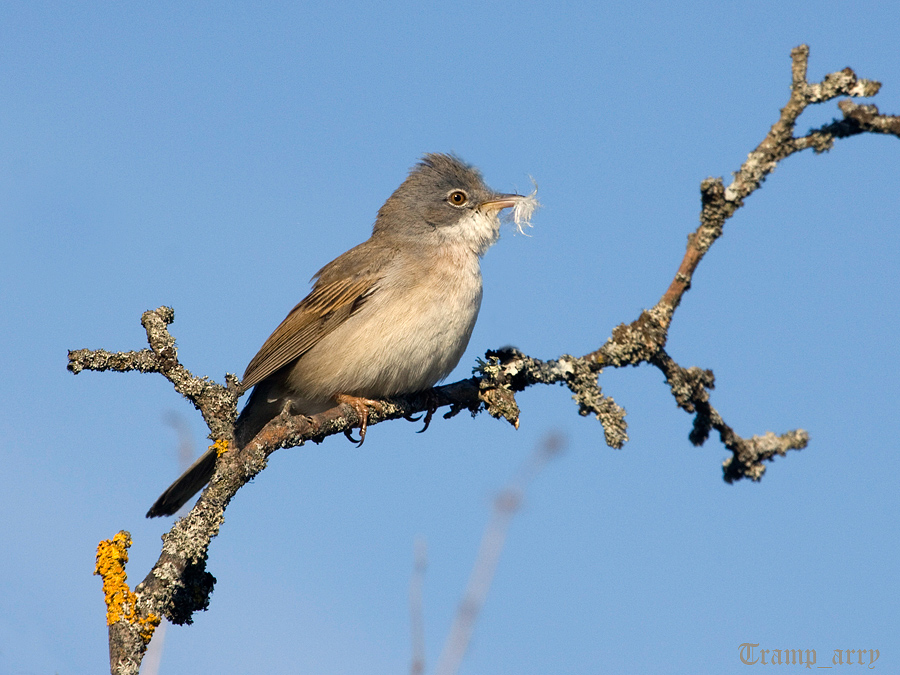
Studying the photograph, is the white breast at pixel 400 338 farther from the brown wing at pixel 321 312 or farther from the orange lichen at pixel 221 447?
the orange lichen at pixel 221 447

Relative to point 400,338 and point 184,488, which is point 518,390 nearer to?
point 400,338

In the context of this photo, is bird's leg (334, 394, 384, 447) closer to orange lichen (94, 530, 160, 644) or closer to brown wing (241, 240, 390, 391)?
brown wing (241, 240, 390, 391)

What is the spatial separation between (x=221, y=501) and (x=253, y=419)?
2457 mm

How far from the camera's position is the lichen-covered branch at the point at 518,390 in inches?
140

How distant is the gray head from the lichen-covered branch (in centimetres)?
217

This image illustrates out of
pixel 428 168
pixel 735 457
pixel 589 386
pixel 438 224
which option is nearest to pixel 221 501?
pixel 589 386

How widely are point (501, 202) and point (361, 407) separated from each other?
2.23 m

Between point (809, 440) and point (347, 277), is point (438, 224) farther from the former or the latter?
point (809, 440)

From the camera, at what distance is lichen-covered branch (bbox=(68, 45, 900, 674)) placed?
3557mm

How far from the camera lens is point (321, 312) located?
664cm

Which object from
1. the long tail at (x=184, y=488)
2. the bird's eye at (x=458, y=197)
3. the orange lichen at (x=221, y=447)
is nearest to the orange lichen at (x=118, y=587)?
the orange lichen at (x=221, y=447)

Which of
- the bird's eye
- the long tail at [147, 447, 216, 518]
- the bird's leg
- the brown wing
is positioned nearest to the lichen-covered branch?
the bird's leg

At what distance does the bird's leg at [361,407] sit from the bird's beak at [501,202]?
6.54ft

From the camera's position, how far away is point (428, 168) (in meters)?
7.43
